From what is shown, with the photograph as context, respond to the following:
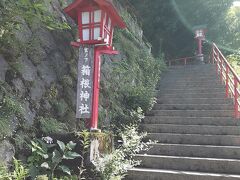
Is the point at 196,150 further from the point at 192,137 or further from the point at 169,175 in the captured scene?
the point at 169,175

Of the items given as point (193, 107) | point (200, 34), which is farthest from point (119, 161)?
point (200, 34)

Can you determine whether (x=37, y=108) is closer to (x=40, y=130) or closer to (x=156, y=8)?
(x=40, y=130)

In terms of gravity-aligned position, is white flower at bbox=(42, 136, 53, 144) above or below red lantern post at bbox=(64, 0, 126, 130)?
below

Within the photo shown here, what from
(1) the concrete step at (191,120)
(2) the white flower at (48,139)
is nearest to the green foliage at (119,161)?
(2) the white flower at (48,139)

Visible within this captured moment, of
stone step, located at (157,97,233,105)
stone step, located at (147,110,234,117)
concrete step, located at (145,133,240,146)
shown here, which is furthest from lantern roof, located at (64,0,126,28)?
stone step, located at (157,97,233,105)

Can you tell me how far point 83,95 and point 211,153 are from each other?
9.25 feet

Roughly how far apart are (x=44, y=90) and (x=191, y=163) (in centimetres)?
311

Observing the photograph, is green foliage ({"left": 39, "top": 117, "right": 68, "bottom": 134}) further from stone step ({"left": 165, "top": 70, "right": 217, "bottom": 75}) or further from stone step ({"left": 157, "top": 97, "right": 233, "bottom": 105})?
stone step ({"left": 165, "top": 70, "right": 217, "bottom": 75})

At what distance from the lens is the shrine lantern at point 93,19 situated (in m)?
6.06

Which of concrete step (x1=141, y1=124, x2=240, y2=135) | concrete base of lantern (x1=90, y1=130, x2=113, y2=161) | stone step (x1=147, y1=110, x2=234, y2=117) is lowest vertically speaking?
concrete base of lantern (x1=90, y1=130, x2=113, y2=161)

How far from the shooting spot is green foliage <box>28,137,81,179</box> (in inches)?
194

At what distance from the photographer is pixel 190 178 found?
5555 mm

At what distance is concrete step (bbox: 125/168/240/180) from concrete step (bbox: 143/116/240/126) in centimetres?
229

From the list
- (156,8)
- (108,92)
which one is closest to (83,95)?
(108,92)
